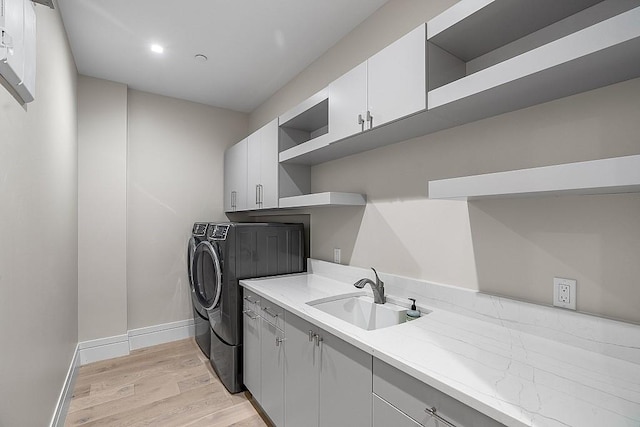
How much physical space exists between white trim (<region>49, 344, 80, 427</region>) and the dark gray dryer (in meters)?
0.98

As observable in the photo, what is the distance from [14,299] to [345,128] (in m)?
1.66

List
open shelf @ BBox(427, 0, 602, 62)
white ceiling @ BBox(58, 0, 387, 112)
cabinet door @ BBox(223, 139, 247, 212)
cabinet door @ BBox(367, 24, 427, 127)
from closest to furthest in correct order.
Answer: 1. open shelf @ BBox(427, 0, 602, 62)
2. cabinet door @ BBox(367, 24, 427, 127)
3. white ceiling @ BBox(58, 0, 387, 112)
4. cabinet door @ BBox(223, 139, 247, 212)

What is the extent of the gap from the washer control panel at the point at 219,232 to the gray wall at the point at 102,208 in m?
1.16

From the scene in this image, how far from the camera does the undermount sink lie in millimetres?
1688

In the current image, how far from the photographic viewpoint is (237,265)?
2270 millimetres

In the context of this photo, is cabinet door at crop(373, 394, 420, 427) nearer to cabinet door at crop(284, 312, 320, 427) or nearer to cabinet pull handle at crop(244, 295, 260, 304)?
cabinet door at crop(284, 312, 320, 427)

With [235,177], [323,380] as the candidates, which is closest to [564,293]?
[323,380]

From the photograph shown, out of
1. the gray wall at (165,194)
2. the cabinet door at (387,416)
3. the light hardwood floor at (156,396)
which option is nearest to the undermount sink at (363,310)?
the cabinet door at (387,416)

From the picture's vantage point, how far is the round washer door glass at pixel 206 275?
237 cm

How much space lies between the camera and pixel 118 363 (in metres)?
2.78

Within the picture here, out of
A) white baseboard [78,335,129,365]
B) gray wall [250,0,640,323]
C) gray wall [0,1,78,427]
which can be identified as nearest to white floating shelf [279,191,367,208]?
gray wall [250,0,640,323]

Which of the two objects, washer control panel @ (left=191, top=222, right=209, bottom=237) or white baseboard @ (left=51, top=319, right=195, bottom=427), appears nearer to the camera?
white baseboard @ (left=51, top=319, right=195, bottom=427)

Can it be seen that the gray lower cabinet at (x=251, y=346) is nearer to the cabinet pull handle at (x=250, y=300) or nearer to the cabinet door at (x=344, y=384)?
the cabinet pull handle at (x=250, y=300)

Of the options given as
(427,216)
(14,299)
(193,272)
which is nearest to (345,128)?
(427,216)
